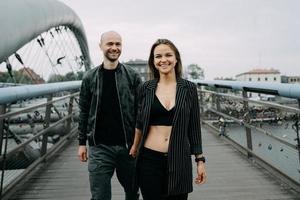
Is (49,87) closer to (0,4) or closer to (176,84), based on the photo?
(0,4)

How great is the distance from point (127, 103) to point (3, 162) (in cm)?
117

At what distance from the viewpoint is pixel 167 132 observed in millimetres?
2100

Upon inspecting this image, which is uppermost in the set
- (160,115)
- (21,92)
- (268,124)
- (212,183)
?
(21,92)

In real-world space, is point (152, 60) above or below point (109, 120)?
above

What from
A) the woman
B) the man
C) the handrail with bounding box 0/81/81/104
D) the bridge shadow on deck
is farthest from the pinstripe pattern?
the bridge shadow on deck

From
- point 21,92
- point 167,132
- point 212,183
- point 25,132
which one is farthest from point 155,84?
point 25,132

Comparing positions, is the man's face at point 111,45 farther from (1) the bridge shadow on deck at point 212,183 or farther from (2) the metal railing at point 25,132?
(1) the bridge shadow on deck at point 212,183

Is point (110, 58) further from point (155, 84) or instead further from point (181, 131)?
point (181, 131)

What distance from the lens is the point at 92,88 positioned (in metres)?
2.70

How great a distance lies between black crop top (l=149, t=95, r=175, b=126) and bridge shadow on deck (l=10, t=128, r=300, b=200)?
1576mm

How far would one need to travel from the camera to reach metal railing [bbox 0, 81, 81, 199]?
3129 millimetres

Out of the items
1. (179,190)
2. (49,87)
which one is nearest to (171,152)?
(179,190)

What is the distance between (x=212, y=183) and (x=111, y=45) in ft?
6.20

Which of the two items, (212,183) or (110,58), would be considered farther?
(212,183)
